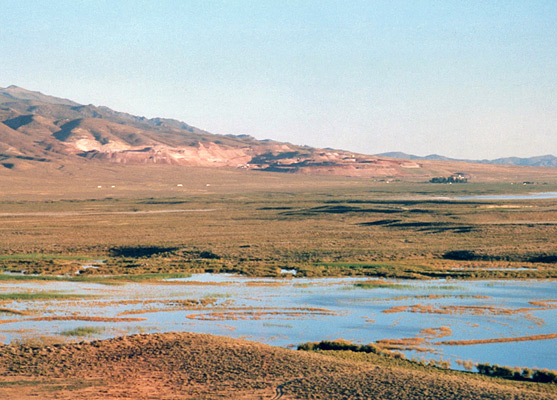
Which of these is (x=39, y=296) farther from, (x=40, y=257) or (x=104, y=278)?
(x=40, y=257)

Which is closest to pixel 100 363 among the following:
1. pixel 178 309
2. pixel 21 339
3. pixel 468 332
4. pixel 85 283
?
pixel 21 339

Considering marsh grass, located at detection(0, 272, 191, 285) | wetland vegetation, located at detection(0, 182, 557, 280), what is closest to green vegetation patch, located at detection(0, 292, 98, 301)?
marsh grass, located at detection(0, 272, 191, 285)

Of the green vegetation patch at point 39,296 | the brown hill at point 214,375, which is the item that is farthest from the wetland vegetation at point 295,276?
the brown hill at point 214,375

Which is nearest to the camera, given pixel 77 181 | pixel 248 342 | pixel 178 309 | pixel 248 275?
pixel 248 342

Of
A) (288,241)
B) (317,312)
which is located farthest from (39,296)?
(288,241)

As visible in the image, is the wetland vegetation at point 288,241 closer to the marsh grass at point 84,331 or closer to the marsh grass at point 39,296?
the marsh grass at point 39,296

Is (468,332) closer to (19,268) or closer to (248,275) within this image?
(248,275)
